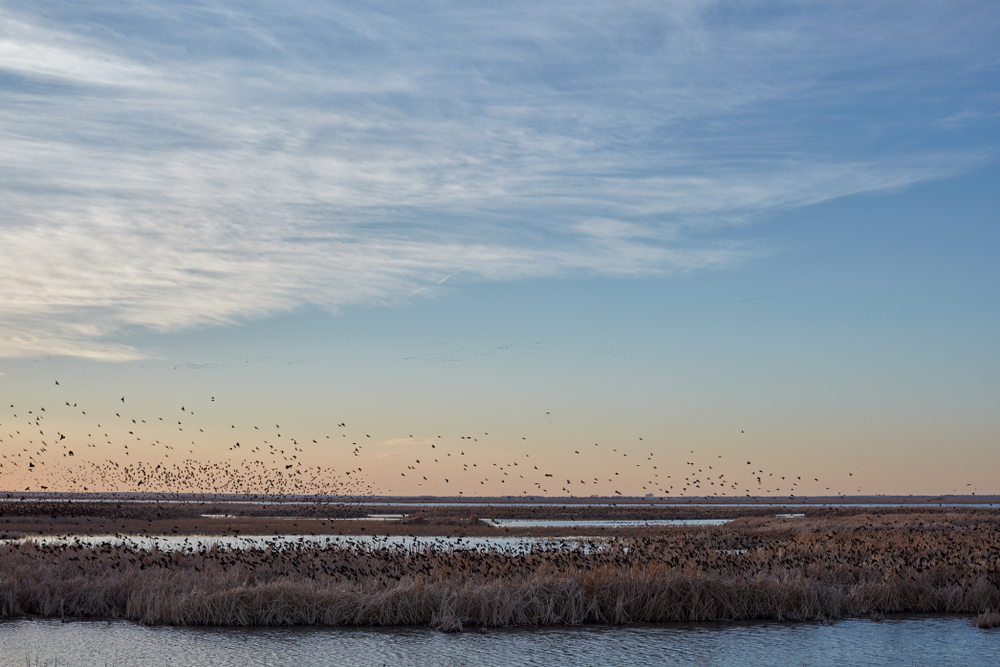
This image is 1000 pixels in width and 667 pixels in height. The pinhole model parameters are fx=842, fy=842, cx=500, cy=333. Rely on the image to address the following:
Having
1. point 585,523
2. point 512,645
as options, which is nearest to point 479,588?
point 512,645

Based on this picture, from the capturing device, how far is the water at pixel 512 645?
71.5ft

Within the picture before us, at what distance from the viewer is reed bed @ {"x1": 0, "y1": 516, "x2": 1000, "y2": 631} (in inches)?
1045

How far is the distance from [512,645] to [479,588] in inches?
144

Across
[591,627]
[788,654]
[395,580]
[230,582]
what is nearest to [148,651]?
[230,582]

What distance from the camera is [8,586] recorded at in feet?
90.9

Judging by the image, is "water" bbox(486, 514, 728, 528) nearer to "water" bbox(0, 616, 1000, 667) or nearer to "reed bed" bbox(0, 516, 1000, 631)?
"reed bed" bbox(0, 516, 1000, 631)

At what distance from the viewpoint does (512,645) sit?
23.6 metres

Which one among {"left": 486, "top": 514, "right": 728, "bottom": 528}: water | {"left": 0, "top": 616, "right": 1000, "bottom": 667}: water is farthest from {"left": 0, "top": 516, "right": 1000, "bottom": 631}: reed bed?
{"left": 486, "top": 514, "right": 728, "bottom": 528}: water

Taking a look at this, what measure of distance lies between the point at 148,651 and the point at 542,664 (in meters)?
10.6

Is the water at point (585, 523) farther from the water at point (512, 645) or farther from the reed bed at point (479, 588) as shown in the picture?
the water at point (512, 645)

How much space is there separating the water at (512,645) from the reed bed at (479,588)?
854mm

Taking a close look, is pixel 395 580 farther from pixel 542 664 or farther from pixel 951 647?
pixel 951 647

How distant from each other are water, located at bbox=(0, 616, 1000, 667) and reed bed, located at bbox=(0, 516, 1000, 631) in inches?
33.6

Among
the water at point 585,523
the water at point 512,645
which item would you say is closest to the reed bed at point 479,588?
the water at point 512,645
